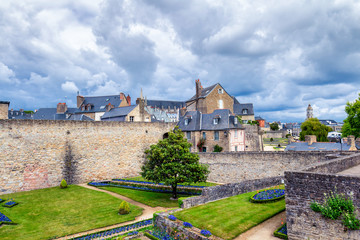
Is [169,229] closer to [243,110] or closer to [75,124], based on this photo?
[75,124]

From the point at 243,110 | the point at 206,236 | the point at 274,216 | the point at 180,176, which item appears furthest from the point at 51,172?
the point at 243,110

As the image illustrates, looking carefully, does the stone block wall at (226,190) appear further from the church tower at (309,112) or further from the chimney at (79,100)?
the church tower at (309,112)

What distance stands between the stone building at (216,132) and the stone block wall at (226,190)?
12305mm

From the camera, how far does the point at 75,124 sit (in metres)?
25.0

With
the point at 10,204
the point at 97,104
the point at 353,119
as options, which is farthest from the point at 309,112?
the point at 10,204

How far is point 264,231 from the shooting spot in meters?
9.35

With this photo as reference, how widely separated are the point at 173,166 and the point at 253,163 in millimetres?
9672

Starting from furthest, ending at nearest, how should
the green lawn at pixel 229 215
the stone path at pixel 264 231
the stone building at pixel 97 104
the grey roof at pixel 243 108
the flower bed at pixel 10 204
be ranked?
the grey roof at pixel 243 108, the stone building at pixel 97 104, the flower bed at pixel 10 204, the green lawn at pixel 229 215, the stone path at pixel 264 231

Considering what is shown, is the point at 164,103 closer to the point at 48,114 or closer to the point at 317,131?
the point at 48,114

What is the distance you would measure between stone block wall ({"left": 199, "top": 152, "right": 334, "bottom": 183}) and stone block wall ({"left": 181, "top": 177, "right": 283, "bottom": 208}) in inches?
134

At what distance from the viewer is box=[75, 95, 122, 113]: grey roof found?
4641 cm

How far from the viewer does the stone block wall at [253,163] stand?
2023 centimetres

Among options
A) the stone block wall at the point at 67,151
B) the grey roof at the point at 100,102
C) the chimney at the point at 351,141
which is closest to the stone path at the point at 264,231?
the chimney at the point at 351,141

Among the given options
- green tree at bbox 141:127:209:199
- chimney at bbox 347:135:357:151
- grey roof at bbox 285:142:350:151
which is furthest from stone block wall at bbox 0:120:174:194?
chimney at bbox 347:135:357:151
